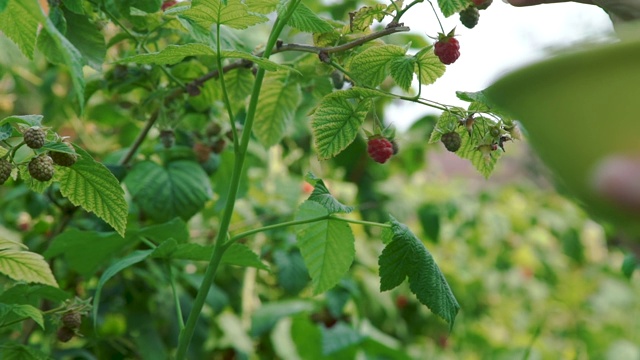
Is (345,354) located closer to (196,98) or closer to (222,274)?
(222,274)

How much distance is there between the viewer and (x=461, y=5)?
2.08 feet

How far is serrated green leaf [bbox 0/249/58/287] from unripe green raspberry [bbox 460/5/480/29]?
0.41 meters

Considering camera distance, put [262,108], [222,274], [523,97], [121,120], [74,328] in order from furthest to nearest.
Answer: [222,274] → [121,120] → [262,108] → [74,328] → [523,97]

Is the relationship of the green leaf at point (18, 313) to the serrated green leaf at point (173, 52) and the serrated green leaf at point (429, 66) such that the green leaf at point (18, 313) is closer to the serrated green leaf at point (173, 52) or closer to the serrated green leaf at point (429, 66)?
the serrated green leaf at point (173, 52)

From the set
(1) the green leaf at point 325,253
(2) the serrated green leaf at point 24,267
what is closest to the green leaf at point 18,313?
(2) the serrated green leaf at point 24,267

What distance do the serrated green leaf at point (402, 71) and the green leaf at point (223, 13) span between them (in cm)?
12

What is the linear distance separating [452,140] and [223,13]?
213mm

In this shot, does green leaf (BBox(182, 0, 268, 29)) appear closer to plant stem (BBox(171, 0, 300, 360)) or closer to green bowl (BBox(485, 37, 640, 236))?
plant stem (BBox(171, 0, 300, 360))

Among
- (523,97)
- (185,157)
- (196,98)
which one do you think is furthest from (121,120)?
(523,97)

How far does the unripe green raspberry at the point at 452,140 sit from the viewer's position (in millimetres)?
664

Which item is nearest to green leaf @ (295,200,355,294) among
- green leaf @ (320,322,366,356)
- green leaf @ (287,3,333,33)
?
green leaf @ (287,3,333,33)

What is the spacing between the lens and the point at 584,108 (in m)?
0.39

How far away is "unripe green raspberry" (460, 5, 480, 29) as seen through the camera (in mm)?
654

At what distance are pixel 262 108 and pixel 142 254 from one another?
0.22 m
